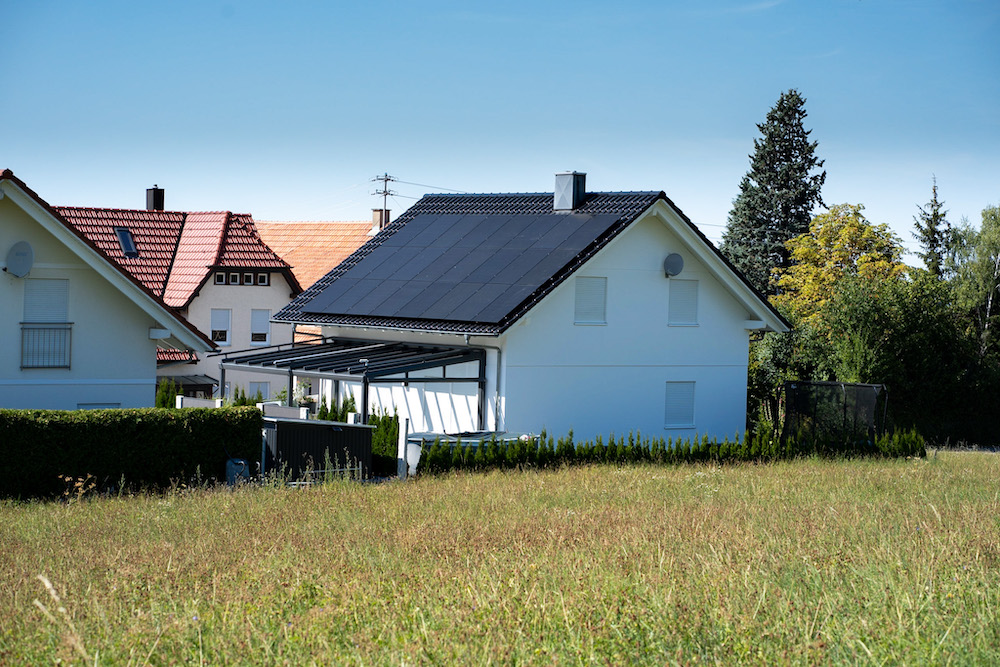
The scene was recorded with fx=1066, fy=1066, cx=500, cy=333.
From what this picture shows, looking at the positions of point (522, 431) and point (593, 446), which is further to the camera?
point (522, 431)

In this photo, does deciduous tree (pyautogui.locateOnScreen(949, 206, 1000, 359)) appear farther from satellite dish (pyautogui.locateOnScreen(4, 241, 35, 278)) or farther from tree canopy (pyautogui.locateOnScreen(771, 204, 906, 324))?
satellite dish (pyautogui.locateOnScreen(4, 241, 35, 278))

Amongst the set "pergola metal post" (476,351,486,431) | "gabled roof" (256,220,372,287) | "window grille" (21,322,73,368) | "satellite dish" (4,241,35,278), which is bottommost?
"pergola metal post" (476,351,486,431)

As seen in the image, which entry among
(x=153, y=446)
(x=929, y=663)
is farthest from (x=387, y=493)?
(x=929, y=663)

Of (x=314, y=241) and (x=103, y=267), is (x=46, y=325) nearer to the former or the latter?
(x=103, y=267)

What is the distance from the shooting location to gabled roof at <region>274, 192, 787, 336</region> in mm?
25844

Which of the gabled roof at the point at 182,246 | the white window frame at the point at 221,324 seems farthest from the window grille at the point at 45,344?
the white window frame at the point at 221,324

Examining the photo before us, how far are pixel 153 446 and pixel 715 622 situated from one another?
13.8 meters

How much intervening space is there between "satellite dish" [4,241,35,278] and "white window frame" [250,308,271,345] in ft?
79.5

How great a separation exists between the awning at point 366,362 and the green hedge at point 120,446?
3.75 m

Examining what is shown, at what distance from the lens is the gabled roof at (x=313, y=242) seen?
58375mm

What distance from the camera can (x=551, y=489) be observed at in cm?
1541

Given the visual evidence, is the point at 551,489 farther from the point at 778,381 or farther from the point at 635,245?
the point at 778,381

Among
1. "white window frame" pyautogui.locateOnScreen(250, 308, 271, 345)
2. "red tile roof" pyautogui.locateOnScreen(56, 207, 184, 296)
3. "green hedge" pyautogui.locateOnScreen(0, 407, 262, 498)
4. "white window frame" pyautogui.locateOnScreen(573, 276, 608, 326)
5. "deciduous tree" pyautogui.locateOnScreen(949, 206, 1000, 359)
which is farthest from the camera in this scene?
"deciduous tree" pyautogui.locateOnScreen(949, 206, 1000, 359)

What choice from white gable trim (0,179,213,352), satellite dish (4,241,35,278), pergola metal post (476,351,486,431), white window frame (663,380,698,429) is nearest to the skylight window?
white gable trim (0,179,213,352)
